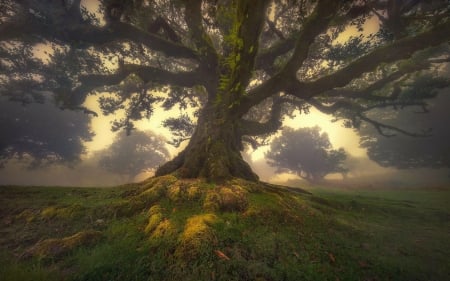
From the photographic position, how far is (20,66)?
14250 mm

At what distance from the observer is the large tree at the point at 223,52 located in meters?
7.33

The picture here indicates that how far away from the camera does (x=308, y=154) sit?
4819 centimetres

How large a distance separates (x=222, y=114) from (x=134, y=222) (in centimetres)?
526

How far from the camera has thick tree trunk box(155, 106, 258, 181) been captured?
22.7 ft

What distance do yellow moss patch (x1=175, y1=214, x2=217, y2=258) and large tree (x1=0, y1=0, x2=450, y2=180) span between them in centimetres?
296

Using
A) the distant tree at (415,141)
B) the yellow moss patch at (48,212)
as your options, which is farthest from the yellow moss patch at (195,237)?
the distant tree at (415,141)

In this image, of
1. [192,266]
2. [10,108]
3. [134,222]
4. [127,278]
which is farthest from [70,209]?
[10,108]

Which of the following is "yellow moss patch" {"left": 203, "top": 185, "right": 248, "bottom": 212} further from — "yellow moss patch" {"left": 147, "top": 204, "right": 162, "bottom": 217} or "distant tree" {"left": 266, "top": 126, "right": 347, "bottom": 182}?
"distant tree" {"left": 266, "top": 126, "right": 347, "bottom": 182}

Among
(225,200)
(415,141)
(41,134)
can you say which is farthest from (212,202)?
(41,134)

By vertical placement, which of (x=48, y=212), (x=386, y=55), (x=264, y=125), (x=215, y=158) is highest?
(x=386, y=55)

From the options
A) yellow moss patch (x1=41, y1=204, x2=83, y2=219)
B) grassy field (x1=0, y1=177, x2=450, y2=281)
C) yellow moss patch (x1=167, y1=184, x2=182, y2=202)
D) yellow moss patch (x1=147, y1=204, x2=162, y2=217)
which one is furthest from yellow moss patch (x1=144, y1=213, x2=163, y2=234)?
yellow moss patch (x1=41, y1=204, x2=83, y2=219)

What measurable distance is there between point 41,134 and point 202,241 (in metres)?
46.8

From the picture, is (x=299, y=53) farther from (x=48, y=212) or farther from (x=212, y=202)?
(x=48, y=212)

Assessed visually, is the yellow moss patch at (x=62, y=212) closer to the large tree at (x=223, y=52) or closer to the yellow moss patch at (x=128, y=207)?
the yellow moss patch at (x=128, y=207)
